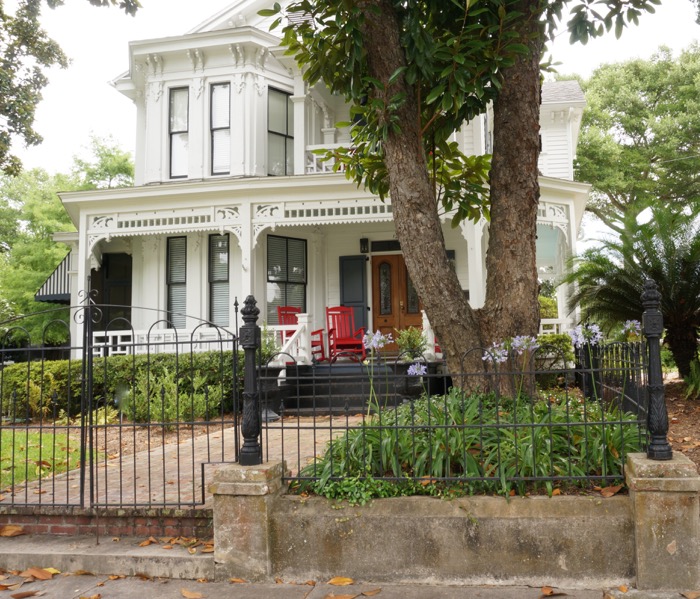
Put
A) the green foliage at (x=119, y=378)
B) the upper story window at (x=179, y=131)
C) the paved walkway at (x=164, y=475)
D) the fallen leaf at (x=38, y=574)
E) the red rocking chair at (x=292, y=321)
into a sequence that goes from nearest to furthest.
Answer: the fallen leaf at (x=38, y=574)
the paved walkway at (x=164, y=475)
the green foliage at (x=119, y=378)
the red rocking chair at (x=292, y=321)
the upper story window at (x=179, y=131)

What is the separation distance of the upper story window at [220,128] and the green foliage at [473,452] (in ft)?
34.5

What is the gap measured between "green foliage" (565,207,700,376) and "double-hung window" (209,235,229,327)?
7.67 meters

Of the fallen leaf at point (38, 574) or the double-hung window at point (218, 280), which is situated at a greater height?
the double-hung window at point (218, 280)

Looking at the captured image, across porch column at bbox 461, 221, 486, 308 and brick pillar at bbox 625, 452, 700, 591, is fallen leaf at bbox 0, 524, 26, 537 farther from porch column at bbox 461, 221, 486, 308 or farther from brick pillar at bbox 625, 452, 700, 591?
porch column at bbox 461, 221, 486, 308

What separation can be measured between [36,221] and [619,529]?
28303mm

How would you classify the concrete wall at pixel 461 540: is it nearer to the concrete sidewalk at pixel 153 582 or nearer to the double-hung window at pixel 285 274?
the concrete sidewalk at pixel 153 582

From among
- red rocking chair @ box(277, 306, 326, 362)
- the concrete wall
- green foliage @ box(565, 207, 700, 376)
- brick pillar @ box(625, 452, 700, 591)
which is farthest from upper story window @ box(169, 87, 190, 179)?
brick pillar @ box(625, 452, 700, 591)

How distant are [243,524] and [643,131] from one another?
30.7 meters

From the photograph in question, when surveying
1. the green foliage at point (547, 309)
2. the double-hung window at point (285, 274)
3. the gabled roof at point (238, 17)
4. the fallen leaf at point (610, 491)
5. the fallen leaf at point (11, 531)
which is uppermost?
the gabled roof at point (238, 17)

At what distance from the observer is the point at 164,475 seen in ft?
15.8

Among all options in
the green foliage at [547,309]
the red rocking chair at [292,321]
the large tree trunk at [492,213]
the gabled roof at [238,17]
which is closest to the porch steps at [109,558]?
the large tree trunk at [492,213]

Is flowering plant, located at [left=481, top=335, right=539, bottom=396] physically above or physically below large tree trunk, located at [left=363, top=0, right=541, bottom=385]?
below

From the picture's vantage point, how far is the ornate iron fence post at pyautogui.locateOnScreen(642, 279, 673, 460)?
3.98m

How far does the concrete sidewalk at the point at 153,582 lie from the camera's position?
3834 mm
